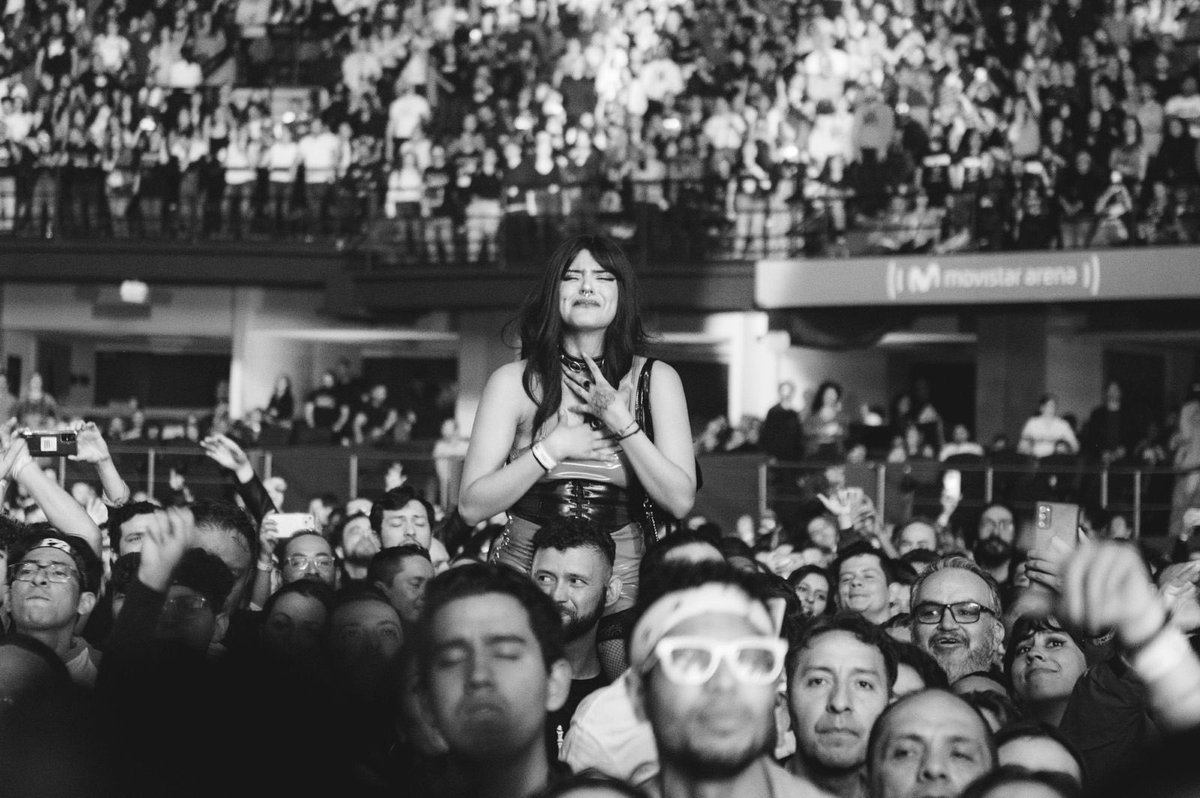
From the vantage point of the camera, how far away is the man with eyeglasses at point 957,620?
620cm

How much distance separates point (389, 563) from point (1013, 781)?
3.34 meters

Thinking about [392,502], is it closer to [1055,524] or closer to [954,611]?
[954,611]

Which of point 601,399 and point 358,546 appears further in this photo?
point 358,546

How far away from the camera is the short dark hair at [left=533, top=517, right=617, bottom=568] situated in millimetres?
5121

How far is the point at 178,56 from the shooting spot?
2517 cm

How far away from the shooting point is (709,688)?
10.5 feet

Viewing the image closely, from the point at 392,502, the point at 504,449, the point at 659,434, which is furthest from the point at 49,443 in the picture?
the point at 659,434

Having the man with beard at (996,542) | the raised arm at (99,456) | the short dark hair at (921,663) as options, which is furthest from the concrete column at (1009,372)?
the short dark hair at (921,663)

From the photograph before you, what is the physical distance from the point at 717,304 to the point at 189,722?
17.4 meters

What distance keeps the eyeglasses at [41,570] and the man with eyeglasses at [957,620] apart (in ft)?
9.34

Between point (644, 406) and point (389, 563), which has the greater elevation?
point (644, 406)

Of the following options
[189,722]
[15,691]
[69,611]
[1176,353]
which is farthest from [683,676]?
[1176,353]

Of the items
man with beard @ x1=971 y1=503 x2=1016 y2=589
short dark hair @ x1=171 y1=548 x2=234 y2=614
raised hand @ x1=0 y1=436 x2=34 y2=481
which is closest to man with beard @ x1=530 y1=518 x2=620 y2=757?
short dark hair @ x1=171 y1=548 x2=234 y2=614

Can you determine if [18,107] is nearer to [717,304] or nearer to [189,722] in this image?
[717,304]
